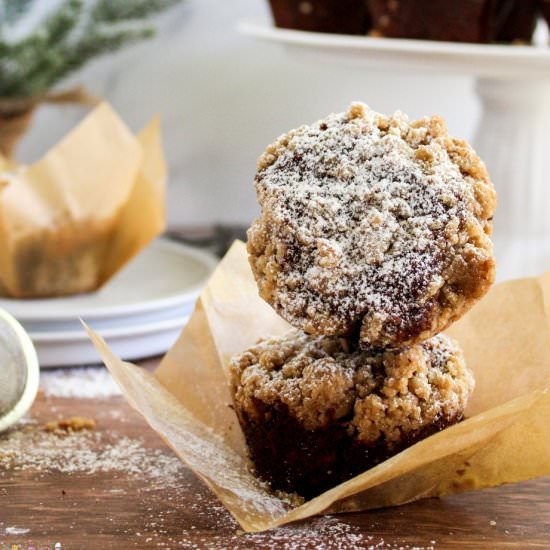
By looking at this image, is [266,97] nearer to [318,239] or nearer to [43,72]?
[43,72]

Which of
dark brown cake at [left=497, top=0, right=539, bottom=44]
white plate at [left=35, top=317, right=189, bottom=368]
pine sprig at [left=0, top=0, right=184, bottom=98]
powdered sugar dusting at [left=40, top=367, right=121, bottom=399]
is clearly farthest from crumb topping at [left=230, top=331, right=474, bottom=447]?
pine sprig at [left=0, top=0, right=184, bottom=98]

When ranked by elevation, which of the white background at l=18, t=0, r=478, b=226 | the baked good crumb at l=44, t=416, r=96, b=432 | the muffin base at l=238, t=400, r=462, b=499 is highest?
the muffin base at l=238, t=400, r=462, b=499

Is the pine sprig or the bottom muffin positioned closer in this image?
the bottom muffin

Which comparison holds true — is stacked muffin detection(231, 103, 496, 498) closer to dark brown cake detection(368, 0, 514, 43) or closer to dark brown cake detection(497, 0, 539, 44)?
dark brown cake detection(368, 0, 514, 43)

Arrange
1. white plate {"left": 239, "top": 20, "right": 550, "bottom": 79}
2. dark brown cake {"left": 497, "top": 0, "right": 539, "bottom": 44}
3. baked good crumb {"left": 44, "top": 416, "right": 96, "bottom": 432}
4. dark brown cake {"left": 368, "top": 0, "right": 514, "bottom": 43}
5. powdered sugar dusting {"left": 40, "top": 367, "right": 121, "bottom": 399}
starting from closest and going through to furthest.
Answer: baked good crumb {"left": 44, "top": 416, "right": 96, "bottom": 432}, powdered sugar dusting {"left": 40, "top": 367, "right": 121, "bottom": 399}, white plate {"left": 239, "top": 20, "right": 550, "bottom": 79}, dark brown cake {"left": 368, "top": 0, "right": 514, "bottom": 43}, dark brown cake {"left": 497, "top": 0, "right": 539, "bottom": 44}

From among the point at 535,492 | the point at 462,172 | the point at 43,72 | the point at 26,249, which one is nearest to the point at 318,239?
the point at 462,172
